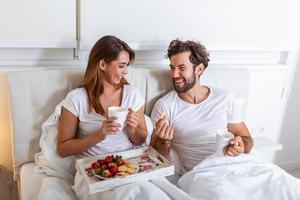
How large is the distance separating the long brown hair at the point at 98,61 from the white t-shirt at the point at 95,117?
3cm

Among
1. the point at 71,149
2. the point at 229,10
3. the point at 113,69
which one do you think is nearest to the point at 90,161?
the point at 71,149

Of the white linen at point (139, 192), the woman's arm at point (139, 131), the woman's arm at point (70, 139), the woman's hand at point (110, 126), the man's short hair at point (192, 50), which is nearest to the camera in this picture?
the white linen at point (139, 192)

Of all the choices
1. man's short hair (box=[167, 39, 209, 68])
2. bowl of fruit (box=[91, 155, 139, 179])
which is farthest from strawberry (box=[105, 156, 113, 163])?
man's short hair (box=[167, 39, 209, 68])

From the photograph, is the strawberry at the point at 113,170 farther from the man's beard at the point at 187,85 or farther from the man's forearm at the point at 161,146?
the man's beard at the point at 187,85

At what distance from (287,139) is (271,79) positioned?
651 mm

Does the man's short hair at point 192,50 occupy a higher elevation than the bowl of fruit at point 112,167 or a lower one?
higher

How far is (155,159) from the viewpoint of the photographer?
1.46 m

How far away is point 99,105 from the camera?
1.51 meters

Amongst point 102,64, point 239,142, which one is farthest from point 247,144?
point 102,64

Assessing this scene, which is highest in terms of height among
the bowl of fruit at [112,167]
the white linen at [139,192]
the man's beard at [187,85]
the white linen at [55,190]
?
the man's beard at [187,85]

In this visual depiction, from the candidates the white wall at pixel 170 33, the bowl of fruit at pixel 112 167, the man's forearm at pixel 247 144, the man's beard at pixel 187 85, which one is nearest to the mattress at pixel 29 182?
the bowl of fruit at pixel 112 167

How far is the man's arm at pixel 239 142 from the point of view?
4.88 ft

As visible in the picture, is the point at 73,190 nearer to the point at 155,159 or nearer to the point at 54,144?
the point at 54,144

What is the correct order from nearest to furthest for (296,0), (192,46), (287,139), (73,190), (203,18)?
1. (73,190)
2. (192,46)
3. (203,18)
4. (296,0)
5. (287,139)
